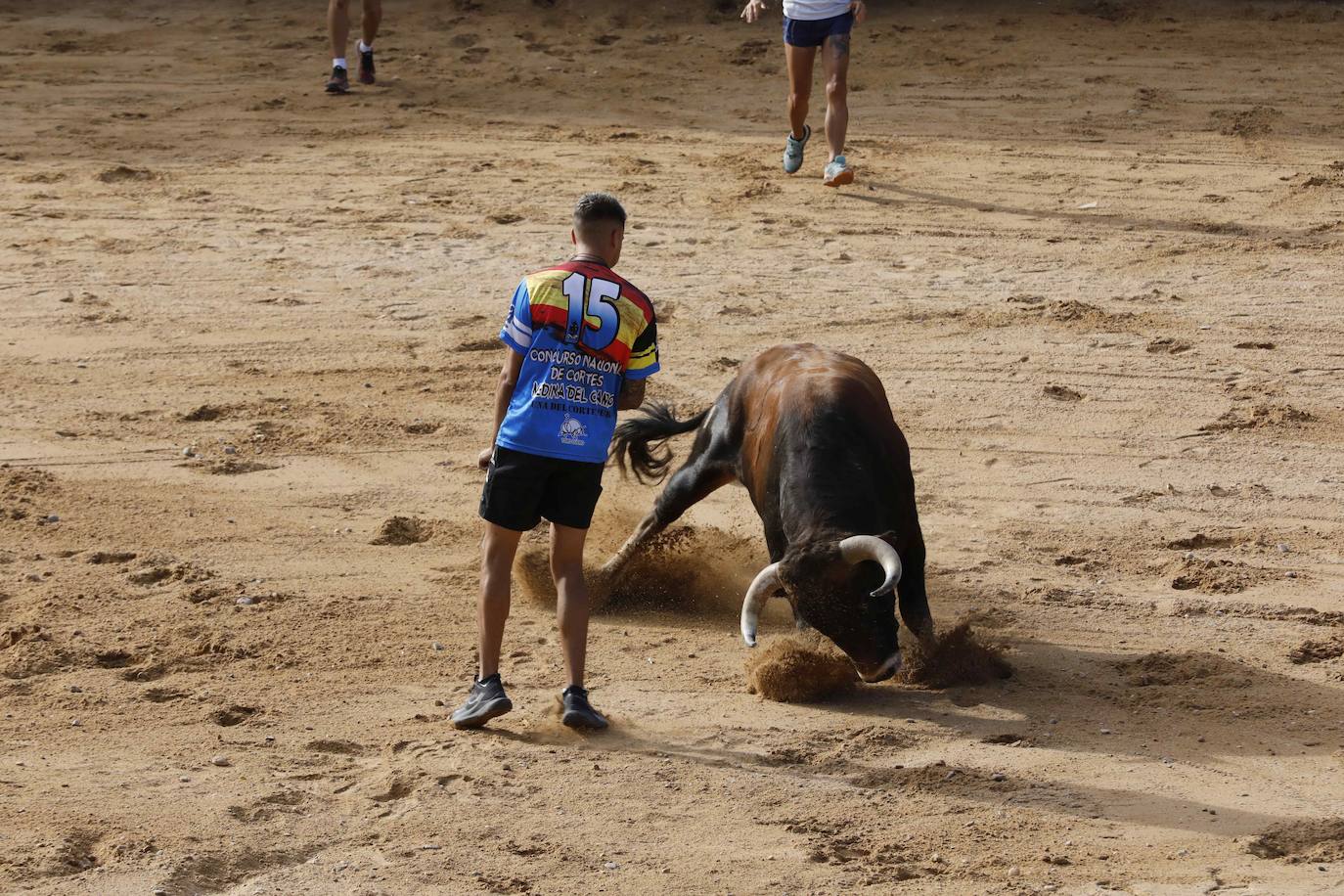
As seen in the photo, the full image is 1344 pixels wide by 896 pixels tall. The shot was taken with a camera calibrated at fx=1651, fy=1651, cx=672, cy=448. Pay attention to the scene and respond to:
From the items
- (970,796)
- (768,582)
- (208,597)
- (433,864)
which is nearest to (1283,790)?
(970,796)

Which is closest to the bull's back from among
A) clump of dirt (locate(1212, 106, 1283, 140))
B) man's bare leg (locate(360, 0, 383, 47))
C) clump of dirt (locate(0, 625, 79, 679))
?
clump of dirt (locate(0, 625, 79, 679))

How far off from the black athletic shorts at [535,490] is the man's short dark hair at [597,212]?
797mm

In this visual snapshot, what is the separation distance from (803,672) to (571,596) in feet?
3.09

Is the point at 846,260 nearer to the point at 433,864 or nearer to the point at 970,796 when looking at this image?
the point at 970,796

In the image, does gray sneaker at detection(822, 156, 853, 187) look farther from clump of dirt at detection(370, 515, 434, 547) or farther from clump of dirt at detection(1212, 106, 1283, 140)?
clump of dirt at detection(370, 515, 434, 547)

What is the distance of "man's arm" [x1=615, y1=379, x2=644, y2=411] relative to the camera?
5539 mm

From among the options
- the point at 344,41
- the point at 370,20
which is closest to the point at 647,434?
the point at 344,41

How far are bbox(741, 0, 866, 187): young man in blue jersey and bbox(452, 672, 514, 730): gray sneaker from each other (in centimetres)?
684

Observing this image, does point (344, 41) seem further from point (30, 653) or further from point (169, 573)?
point (30, 653)

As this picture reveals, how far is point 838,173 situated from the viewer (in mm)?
11555

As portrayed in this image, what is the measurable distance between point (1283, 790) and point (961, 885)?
48.3 inches

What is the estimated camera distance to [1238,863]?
4746 mm

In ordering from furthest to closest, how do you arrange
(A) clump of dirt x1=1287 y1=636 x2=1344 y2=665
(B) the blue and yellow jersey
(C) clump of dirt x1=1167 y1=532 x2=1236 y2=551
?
1. (C) clump of dirt x1=1167 y1=532 x2=1236 y2=551
2. (A) clump of dirt x1=1287 y1=636 x2=1344 y2=665
3. (B) the blue and yellow jersey

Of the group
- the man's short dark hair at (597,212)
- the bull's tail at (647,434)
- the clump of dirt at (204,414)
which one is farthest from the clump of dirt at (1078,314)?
the man's short dark hair at (597,212)
